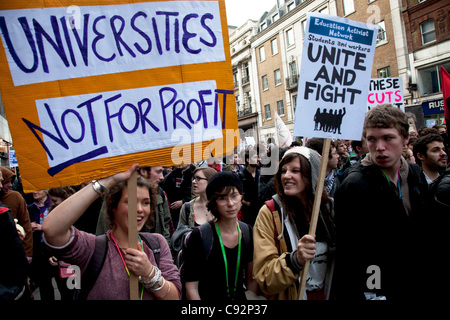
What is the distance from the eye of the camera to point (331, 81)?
2.08 m

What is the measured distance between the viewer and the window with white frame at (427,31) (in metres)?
18.7

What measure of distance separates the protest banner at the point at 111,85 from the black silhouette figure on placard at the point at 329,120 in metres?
0.59

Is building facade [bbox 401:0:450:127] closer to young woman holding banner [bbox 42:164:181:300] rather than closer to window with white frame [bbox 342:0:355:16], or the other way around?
window with white frame [bbox 342:0:355:16]

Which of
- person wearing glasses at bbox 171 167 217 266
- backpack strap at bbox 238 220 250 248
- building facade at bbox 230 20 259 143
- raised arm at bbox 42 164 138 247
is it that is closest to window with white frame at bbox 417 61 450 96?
building facade at bbox 230 20 259 143

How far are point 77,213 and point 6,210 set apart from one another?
0.68 metres

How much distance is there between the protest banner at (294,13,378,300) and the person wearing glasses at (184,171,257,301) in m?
0.51

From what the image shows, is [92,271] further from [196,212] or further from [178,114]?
[196,212]

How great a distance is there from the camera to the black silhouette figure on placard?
2.05 meters

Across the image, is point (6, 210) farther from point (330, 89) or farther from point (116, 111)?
Answer: point (330, 89)

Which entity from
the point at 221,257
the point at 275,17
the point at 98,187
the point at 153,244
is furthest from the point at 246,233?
the point at 275,17

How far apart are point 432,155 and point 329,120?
2.48m

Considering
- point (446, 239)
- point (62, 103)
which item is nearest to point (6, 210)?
point (62, 103)
